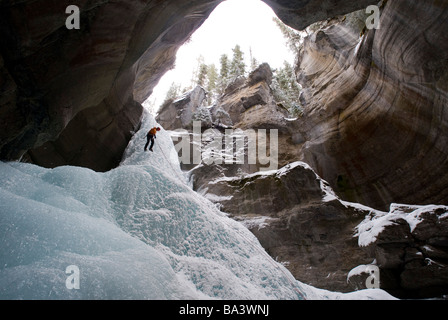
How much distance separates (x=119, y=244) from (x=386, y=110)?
12.5 meters

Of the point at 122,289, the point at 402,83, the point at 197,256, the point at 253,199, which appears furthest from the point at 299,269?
the point at 402,83

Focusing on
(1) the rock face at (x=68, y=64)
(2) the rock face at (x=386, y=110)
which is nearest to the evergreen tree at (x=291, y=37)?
(2) the rock face at (x=386, y=110)

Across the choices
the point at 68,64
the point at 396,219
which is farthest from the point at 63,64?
the point at 396,219

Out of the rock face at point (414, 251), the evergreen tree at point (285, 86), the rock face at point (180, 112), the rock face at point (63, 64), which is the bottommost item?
the rock face at point (414, 251)

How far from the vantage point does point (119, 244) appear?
11.8 ft

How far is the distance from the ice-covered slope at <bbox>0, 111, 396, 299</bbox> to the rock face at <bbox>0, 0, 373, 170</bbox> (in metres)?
1.19

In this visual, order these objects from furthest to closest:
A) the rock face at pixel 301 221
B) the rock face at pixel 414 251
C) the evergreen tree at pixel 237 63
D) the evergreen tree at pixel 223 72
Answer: the evergreen tree at pixel 223 72 → the evergreen tree at pixel 237 63 → the rock face at pixel 301 221 → the rock face at pixel 414 251

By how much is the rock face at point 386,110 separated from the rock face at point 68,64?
2.41 metres

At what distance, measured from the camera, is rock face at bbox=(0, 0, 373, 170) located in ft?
13.3

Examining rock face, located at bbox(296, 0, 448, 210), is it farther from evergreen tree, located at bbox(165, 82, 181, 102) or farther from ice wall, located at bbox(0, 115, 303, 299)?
evergreen tree, located at bbox(165, 82, 181, 102)

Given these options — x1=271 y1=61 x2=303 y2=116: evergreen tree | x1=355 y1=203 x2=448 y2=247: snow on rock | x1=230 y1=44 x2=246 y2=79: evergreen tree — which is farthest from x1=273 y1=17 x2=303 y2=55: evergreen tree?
x1=355 y1=203 x2=448 y2=247: snow on rock

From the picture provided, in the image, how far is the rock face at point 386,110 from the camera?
26.6ft

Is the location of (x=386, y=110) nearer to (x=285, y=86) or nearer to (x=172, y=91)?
(x=285, y=86)

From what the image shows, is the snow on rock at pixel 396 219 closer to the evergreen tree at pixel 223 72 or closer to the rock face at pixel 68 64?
the rock face at pixel 68 64
